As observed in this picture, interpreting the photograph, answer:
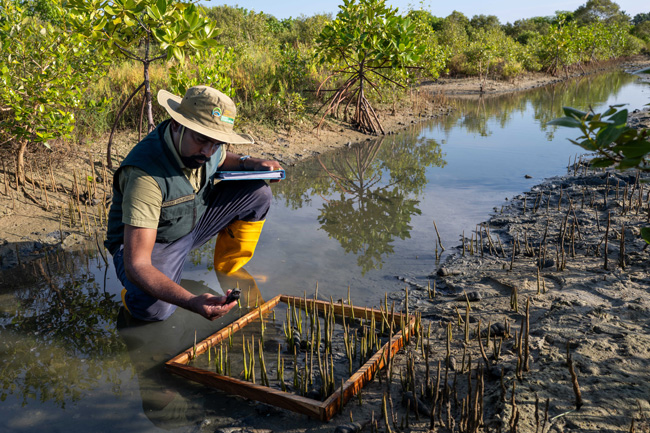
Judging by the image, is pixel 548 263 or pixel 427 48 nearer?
pixel 548 263

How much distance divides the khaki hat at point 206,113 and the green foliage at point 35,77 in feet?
8.96

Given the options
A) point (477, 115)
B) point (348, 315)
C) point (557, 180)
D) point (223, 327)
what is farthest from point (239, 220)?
point (477, 115)

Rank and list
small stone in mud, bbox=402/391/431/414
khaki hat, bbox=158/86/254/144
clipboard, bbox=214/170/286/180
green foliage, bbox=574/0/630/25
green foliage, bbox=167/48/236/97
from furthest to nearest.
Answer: green foliage, bbox=574/0/630/25 → green foliage, bbox=167/48/236/97 → clipboard, bbox=214/170/286/180 → khaki hat, bbox=158/86/254/144 → small stone in mud, bbox=402/391/431/414

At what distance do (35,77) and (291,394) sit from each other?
4714 millimetres

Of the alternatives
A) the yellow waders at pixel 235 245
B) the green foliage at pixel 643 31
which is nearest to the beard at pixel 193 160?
the yellow waders at pixel 235 245

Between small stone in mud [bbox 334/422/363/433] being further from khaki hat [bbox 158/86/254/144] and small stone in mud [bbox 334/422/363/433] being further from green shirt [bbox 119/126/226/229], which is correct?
khaki hat [bbox 158/86/254/144]

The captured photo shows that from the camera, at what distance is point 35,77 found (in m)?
5.30

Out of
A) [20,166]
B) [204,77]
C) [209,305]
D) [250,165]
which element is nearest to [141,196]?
[209,305]

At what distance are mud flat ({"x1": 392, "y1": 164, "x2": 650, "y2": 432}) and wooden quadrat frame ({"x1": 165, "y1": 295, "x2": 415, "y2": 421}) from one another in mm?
248

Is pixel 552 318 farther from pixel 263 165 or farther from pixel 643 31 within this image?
pixel 643 31

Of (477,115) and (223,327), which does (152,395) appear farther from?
(477,115)

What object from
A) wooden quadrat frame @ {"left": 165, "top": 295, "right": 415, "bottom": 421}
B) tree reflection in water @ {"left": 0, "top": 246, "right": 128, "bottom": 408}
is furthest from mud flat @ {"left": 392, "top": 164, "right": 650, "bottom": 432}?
tree reflection in water @ {"left": 0, "top": 246, "right": 128, "bottom": 408}

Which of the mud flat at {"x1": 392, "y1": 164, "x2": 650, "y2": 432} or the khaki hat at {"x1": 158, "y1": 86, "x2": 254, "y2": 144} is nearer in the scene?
the mud flat at {"x1": 392, "y1": 164, "x2": 650, "y2": 432}

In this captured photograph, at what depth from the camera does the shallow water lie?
2.71 m
